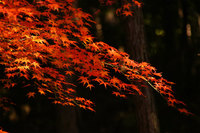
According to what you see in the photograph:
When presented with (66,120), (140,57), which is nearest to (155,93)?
(66,120)

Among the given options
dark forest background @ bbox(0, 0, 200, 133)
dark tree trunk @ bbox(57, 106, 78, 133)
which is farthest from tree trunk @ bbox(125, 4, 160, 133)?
dark forest background @ bbox(0, 0, 200, 133)

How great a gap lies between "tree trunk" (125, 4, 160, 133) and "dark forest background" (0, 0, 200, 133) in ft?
12.6

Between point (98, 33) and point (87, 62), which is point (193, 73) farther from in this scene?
point (87, 62)

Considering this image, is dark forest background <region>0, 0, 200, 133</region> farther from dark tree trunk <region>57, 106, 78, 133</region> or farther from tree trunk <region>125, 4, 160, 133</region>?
tree trunk <region>125, 4, 160, 133</region>

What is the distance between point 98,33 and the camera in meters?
11.0

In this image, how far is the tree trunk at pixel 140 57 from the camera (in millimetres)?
5129

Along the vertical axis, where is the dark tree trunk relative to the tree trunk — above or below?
below

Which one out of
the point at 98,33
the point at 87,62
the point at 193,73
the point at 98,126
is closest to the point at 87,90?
the point at 98,126

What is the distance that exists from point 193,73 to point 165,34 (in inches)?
89.9

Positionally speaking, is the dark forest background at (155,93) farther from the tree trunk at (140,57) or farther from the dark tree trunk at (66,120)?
the tree trunk at (140,57)

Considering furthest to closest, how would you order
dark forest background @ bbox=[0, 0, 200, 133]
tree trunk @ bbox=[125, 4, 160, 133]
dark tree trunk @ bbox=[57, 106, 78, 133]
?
dark forest background @ bbox=[0, 0, 200, 133] < dark tree trunk @ bbox=[57, 106, 78, 133] < tree trunk @ bbox=[125, 4, 160, 133]

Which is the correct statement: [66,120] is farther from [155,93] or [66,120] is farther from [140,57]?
[155,93]

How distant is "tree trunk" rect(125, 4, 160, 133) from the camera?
5.13m

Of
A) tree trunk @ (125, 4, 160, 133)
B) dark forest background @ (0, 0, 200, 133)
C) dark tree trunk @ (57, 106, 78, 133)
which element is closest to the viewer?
tree trunk @ (125, 4, 160, 133)
